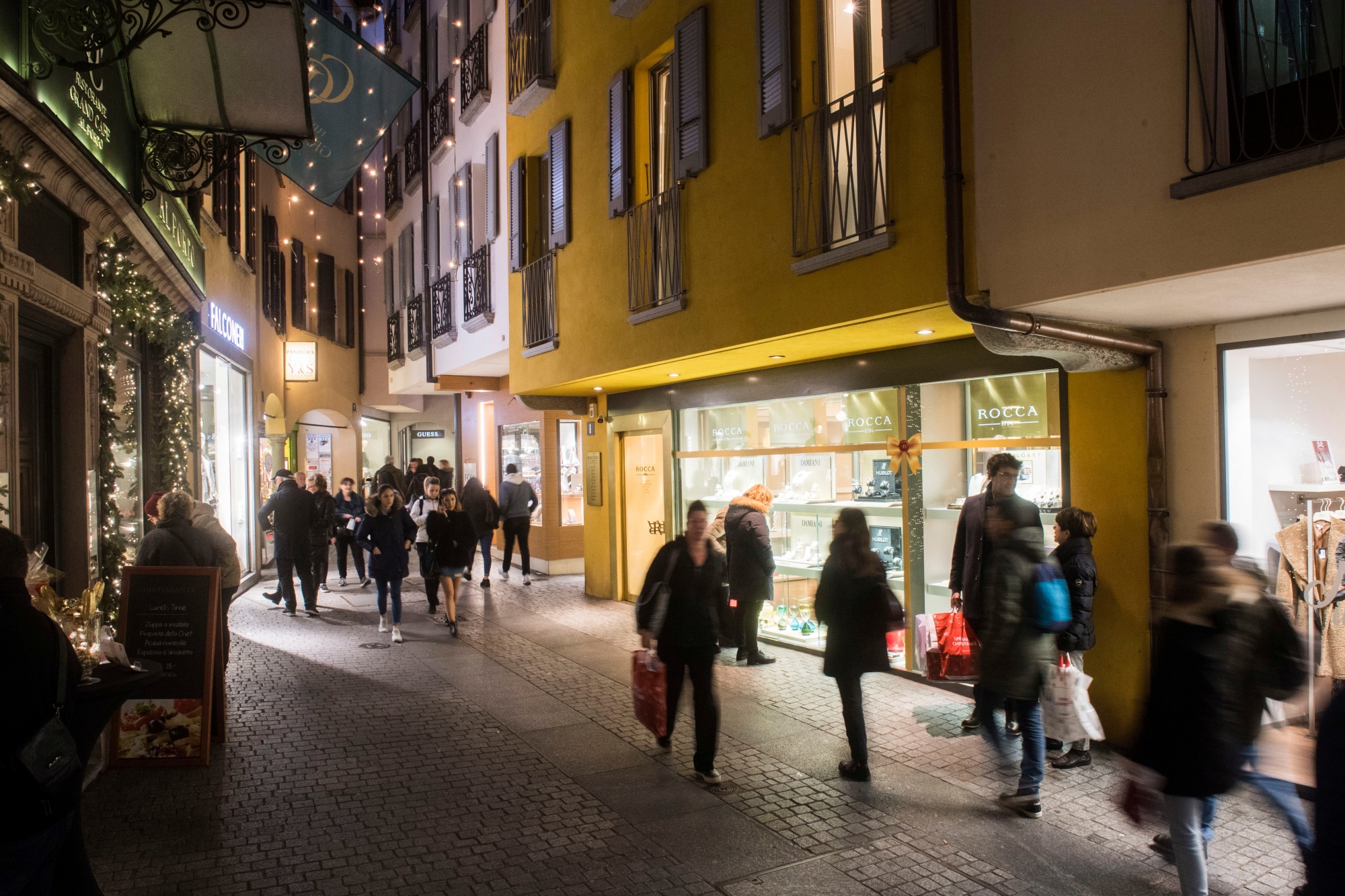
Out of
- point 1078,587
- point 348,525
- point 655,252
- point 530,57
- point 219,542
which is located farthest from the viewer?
point 348,525

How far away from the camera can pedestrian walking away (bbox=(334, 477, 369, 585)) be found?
16.4 meters

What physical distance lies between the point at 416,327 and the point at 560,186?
9.44 metres

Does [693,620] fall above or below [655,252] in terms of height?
below

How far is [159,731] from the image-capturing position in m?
6.80

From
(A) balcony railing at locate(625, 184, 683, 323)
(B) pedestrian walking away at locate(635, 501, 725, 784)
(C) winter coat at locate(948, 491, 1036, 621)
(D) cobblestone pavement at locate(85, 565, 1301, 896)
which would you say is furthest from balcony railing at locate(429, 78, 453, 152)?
(C) winter coat at locate(948, 491, 1036, 621)

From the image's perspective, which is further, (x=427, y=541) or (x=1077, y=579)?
(x=427, y=541)

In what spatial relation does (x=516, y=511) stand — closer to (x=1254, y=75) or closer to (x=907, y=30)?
(x=907, y=30)

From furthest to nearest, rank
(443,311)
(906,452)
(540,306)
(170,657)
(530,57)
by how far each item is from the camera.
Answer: (443,311), (530,57), (540,306), (906,452), (170,657)

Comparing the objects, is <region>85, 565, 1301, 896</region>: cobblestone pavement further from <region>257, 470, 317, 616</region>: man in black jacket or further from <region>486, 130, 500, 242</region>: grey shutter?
<region>486, 130, 500, 242</region>: grey shutter

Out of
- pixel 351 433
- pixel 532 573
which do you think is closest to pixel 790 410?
pixel 532 573

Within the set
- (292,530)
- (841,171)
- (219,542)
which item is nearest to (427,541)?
(292,530)

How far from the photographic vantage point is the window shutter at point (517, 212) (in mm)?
13867

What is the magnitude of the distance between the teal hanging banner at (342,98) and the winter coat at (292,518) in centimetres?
518

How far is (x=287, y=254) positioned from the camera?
70.8 ft
